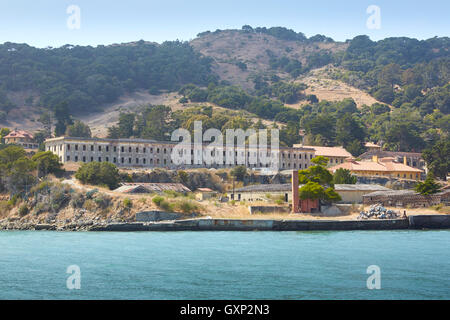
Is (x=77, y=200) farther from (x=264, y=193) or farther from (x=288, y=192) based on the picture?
(x=288, y=192)

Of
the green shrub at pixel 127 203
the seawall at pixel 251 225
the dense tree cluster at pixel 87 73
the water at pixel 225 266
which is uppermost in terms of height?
the dense tree cluster at pixel 87 73

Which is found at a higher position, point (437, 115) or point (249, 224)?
point (437, 115)

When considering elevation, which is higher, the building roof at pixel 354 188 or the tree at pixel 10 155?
the tree at pixel 10 155

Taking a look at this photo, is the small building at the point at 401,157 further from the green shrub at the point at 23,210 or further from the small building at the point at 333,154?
the green shrub at the point at 23,210

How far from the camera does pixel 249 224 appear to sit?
1913 inches

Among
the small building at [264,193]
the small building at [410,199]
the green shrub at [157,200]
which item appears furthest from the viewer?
the small building at [264,193]

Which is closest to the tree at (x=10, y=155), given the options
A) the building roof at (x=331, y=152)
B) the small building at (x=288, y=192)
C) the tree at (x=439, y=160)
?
the small building at (x=288, y=192)

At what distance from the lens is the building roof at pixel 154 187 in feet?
187

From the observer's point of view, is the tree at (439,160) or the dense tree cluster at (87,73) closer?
the tree at (439,160)

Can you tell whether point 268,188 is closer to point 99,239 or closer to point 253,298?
point 99,239

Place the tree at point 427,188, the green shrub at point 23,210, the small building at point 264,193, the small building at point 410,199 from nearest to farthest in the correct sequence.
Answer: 1. the green shrub at point 23,210
2. the small building at point 410,199
3. the tree at point 427,188
4. the small building at point 264,193

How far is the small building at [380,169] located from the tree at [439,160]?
194 centimetres

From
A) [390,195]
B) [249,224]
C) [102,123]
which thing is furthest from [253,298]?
[102,123]
